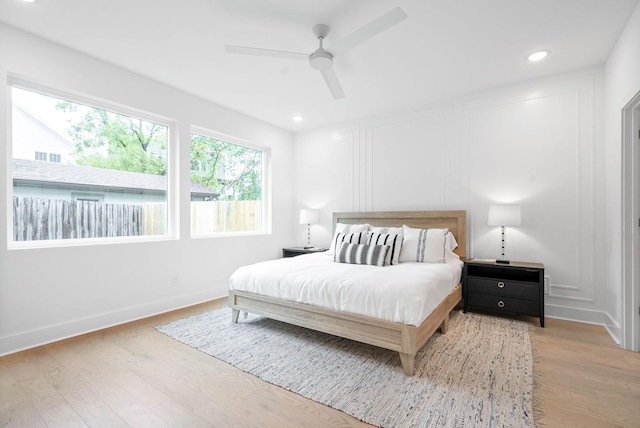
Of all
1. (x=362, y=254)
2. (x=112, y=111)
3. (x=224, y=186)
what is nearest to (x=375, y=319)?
(x=362, y=254)

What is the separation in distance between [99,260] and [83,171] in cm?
92

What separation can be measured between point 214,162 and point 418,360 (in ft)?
11.7

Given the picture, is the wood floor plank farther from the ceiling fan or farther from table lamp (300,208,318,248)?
table lamp (300,208,318,248)

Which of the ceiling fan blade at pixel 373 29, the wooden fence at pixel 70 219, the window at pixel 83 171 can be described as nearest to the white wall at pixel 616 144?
the ceiling fan blade at pixel 373 29

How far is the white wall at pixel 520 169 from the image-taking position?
122 inches

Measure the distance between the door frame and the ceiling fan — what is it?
2148mm

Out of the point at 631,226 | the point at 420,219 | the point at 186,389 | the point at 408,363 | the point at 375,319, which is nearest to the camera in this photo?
the point at 186,389

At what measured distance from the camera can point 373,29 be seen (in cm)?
202

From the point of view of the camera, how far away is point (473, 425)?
1571mm

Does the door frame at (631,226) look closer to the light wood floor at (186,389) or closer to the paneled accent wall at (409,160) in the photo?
the light wood floor at (186,389)

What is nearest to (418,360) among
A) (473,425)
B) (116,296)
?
(473,425)

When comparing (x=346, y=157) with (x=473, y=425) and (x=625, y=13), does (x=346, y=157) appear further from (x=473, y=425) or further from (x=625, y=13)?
(x=473, y=425)

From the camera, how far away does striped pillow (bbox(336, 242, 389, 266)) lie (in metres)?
3.20

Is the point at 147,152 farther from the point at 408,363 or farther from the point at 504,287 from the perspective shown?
the point at 504,287
